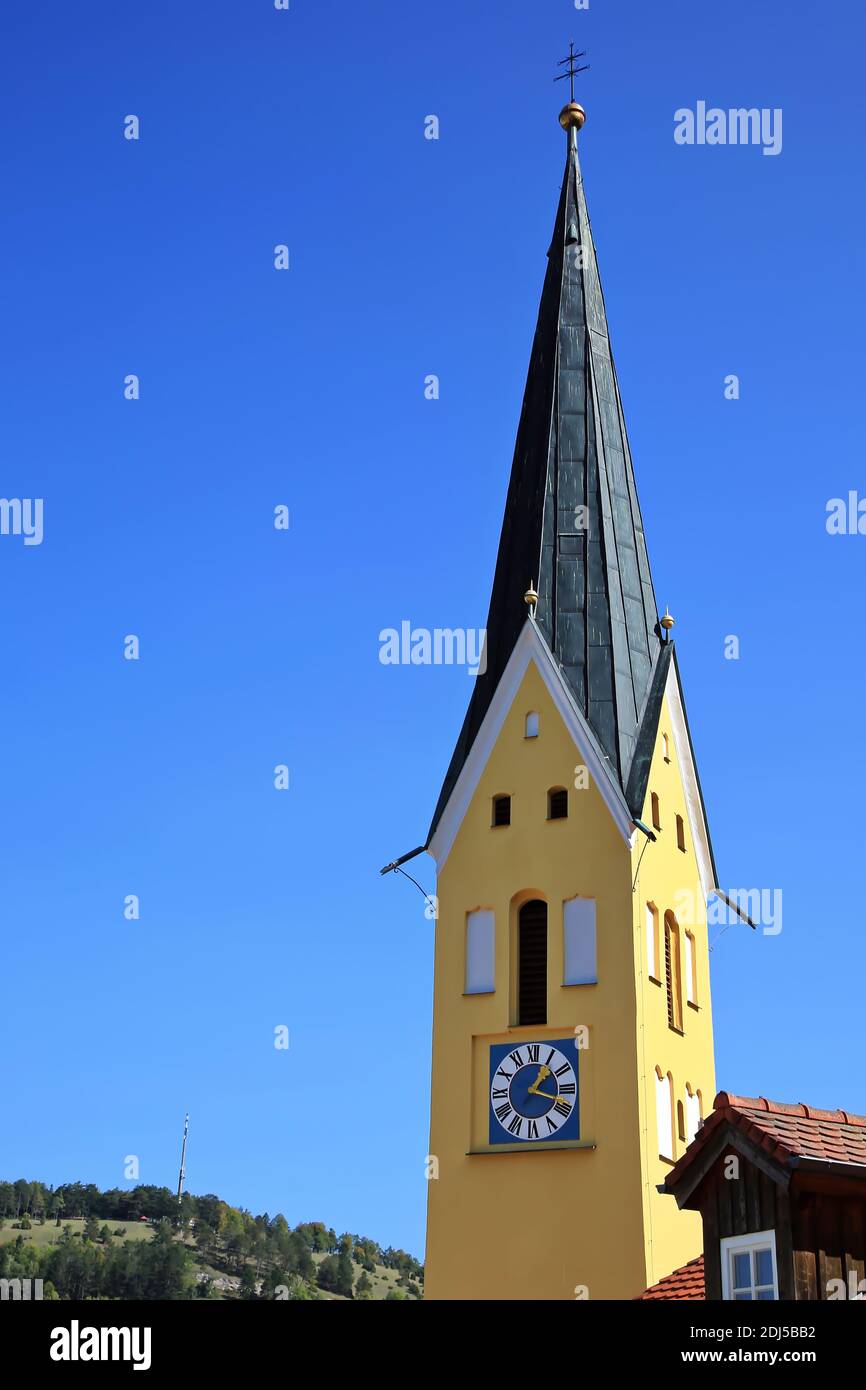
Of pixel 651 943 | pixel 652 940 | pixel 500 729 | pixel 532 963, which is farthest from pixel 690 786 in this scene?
pixel 532 963

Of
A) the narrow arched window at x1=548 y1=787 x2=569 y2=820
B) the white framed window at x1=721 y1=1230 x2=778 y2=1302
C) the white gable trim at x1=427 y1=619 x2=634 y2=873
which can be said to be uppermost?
the white gable trim at x1=427 y1=619 x2=634 y2=873

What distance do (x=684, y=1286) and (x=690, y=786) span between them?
49.7ft

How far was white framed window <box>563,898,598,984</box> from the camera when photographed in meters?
31.6

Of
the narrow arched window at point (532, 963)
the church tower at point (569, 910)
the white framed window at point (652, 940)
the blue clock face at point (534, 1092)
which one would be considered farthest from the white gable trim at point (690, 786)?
the blue clock face at point (534, 1092)

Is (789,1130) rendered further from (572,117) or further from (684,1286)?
(572,117)

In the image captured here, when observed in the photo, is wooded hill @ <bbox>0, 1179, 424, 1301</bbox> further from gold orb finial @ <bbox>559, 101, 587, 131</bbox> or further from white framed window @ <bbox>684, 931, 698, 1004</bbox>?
gold orb finial @ <bbox>559, 101, 587, 131</bbox>

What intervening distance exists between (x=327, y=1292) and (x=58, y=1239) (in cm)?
677

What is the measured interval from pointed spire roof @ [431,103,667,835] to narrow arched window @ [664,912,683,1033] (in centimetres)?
299

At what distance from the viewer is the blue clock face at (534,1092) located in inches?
1200

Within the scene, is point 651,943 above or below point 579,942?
above

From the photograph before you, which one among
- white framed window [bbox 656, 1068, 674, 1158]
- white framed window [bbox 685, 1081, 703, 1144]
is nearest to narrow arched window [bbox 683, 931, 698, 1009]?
white framed window [bbox 685, 1081, 703, 1144]

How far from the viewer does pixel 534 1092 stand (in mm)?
31016

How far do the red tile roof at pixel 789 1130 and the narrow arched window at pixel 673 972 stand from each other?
13.6 metres
